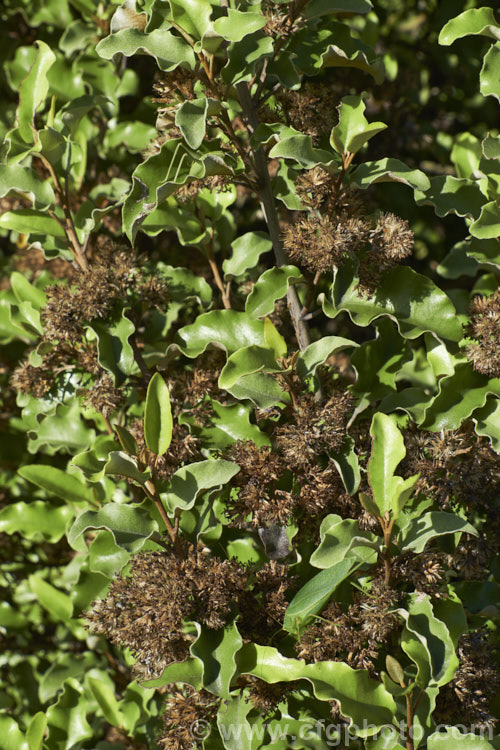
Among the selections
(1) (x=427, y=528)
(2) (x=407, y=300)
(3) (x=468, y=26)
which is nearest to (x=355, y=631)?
(1) (x=427, y=528)

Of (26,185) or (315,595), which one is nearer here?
(315,595)

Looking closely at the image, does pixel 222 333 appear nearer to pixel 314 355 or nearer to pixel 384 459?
pixel 314 355

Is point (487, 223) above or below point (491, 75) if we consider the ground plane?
below

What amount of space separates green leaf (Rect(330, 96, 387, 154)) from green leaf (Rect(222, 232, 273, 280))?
13.5 inches

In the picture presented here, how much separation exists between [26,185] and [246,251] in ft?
1.49

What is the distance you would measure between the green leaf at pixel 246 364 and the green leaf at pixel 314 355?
5cm

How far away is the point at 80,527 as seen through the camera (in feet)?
4.03

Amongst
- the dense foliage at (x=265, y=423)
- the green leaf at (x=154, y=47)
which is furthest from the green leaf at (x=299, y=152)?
the green leaf at (x=154, y=47)

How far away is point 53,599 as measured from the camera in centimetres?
170

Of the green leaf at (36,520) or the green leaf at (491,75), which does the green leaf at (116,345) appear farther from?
the green leaf at (491,75)

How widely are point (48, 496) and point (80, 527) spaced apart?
799mm

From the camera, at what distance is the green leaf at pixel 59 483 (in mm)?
1594

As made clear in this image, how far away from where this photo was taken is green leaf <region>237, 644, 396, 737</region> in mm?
1147

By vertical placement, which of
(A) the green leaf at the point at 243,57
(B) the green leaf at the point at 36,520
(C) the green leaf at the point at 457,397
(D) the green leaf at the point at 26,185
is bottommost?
(B) the green leaf at the point at 36,520
